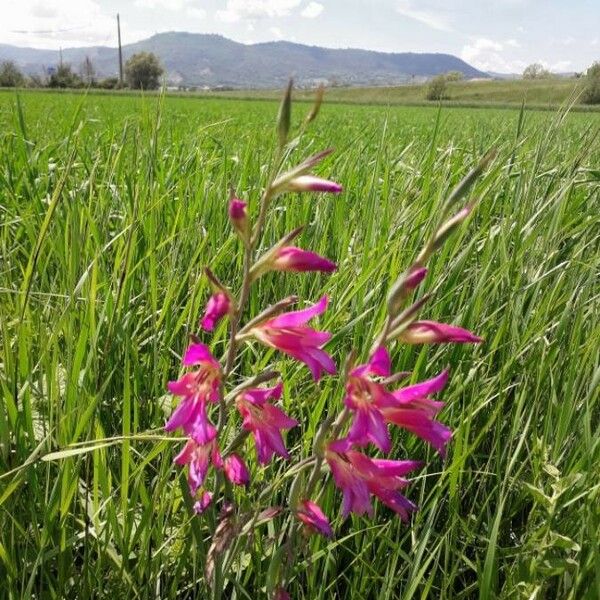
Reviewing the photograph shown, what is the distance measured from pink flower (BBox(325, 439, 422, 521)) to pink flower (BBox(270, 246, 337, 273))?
164mm

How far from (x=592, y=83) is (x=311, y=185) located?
5.38 meters

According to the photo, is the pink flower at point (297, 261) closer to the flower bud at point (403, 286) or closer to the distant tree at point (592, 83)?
the flower bud at point (403, 286)

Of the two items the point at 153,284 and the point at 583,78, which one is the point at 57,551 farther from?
the point at 583,78

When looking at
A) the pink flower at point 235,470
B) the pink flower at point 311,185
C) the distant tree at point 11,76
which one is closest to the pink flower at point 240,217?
the pink flower at point 311,185

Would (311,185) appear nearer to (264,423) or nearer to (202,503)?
(264,423)

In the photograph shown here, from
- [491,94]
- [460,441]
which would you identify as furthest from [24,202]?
[491,94]

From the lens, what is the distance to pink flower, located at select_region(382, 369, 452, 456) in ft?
1.90

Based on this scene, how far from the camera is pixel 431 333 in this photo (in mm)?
576

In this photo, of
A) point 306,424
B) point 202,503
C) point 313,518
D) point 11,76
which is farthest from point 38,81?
point 313,518

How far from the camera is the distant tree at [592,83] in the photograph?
2.35 meters

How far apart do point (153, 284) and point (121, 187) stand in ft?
3.27

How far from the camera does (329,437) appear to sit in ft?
2.03

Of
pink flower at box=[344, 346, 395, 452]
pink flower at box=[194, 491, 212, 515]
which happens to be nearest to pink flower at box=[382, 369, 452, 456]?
pink flower at box=[344, 346, 395, 452]

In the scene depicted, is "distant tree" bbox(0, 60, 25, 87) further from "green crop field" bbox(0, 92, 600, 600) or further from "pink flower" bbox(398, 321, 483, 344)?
"pink flower" bbox(398, 321, 483, 344)
